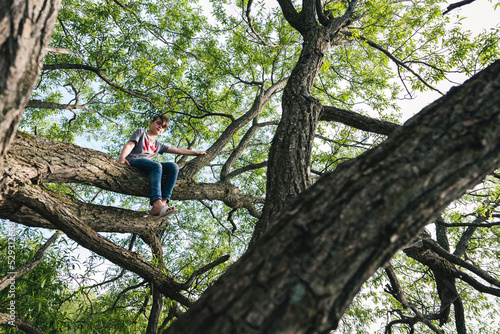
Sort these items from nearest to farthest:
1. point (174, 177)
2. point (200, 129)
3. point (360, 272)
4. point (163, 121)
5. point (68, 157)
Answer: point (360, 272), point (68, 157), point (174, 177), point (163, 121), point (200, 129)

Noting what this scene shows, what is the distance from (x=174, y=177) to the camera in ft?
11.8

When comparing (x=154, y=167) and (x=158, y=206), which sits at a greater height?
(x=154, y=167)

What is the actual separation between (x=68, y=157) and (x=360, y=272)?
2865 millimetres

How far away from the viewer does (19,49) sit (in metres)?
1.28

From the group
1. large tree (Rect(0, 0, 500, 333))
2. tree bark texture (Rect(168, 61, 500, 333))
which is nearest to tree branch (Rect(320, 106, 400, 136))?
large tree (Rect(0, 0, 500, 333))

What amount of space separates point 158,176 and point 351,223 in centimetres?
278

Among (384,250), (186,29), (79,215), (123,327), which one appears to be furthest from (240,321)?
(186,29)

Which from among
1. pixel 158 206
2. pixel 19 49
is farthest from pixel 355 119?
pixel 19 49

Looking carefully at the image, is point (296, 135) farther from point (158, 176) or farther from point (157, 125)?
point (157, 125)

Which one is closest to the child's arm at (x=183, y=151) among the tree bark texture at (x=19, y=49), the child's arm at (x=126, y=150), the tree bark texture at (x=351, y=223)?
the child's arm at (x=126, y=150)

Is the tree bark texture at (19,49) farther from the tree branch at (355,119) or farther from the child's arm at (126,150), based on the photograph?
the tree branch at (355,119)

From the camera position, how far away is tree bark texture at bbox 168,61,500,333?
→ 0.88 m

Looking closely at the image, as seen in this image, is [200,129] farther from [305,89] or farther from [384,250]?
[384,250]

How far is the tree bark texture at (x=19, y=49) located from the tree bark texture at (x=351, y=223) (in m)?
1.25
